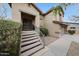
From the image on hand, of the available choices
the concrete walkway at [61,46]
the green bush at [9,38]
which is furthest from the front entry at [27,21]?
the concrete walkway at [61,46]

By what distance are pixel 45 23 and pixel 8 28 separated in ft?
1.92

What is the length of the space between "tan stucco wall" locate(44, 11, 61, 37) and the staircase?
23 centimetres

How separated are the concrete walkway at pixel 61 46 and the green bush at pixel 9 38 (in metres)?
0.48

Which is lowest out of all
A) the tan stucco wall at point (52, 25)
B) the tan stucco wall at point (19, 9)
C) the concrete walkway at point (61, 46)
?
the concrete walkway at point (61, 46)

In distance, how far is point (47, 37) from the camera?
2482 mm

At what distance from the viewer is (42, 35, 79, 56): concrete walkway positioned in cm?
236

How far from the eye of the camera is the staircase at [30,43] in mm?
2361

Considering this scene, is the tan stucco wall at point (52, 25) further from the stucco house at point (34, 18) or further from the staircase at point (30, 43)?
the staircase at point (30, 43)

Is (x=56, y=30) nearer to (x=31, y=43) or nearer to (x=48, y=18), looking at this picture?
(x=48, y=18)

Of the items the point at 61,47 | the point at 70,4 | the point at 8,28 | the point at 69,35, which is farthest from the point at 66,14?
the point at 8,28

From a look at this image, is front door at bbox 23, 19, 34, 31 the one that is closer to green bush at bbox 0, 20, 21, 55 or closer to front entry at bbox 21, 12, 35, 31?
front entry at bbox 21, 12, 35, 31

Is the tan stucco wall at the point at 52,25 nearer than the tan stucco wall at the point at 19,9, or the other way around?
the tan stucco wall at the point at 19,9

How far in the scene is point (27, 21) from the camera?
246cm

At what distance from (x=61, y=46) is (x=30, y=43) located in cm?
49
